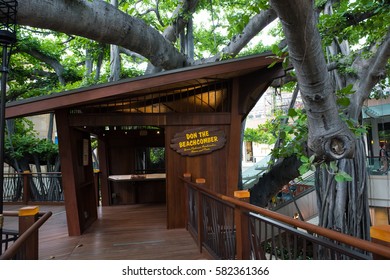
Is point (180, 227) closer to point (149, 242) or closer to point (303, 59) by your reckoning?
point (149, 242)

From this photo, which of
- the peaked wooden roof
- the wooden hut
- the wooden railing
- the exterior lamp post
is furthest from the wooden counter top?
the exterior lamp post

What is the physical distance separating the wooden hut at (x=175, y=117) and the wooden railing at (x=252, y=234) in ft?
1.85

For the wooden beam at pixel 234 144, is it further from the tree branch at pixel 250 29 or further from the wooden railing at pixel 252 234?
the tree branch at pixel 250 29

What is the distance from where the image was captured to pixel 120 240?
4.14 meters

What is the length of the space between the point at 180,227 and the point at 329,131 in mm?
3336

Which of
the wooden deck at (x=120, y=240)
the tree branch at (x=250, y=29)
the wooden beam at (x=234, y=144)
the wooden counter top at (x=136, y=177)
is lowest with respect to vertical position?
the wooden deck at (x=120, y=240)

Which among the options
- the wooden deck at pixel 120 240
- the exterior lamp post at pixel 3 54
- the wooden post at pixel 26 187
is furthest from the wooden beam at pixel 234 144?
the wooden post at pixel 26 187

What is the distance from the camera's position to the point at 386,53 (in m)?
3.64

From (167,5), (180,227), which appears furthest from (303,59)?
(167,5)

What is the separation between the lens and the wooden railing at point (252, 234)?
54.5 inches

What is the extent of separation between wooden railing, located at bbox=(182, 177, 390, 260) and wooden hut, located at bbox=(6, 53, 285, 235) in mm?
563

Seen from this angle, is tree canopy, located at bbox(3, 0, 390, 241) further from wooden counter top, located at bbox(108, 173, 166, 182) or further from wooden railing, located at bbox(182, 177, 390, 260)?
wooden counter top, located at bbox(108, 173, 166, 182)

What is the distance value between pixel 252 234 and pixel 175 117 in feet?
8.98

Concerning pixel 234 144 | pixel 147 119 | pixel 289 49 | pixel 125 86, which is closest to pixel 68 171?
pixel 147 119
